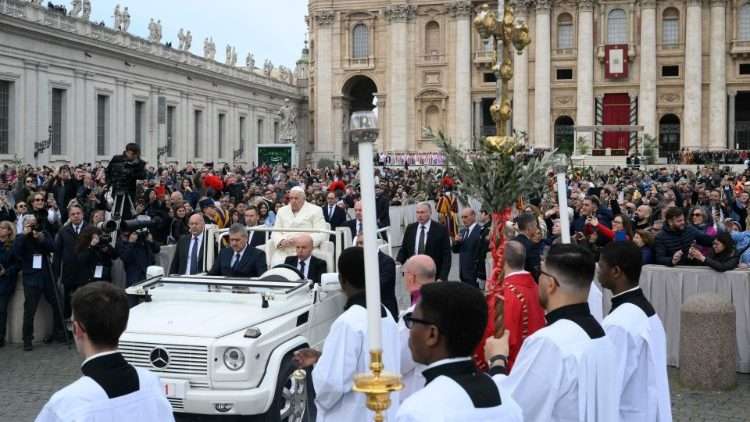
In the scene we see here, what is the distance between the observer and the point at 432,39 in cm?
6712

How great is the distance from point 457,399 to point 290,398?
4947 mm

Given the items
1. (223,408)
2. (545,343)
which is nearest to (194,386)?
(223,408)

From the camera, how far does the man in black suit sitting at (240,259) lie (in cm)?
951

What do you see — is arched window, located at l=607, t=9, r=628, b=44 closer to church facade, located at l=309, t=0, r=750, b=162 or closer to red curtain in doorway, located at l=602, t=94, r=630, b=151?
church facade, located at l=309, t=0, r=750, b=162

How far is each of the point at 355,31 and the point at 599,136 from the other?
20691mm

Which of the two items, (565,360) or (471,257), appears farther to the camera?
(471,257)

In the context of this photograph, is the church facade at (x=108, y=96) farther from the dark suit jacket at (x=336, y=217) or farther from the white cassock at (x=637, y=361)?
Result: the white cassock at (x=637, y=361)

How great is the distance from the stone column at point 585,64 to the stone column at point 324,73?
18.9 metres

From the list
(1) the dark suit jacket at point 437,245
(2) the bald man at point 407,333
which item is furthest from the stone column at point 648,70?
(2) the bald man at point 407,333

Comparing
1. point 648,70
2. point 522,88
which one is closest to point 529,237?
point 522,88

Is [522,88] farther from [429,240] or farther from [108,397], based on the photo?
[108,397]

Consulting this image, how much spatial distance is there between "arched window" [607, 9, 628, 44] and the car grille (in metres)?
60.2

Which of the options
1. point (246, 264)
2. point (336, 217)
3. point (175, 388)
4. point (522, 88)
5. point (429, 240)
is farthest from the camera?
point (522, 88)

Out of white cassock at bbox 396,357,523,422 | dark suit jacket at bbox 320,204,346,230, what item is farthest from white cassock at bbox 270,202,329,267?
white cassock at bbox 396,357,523,422
